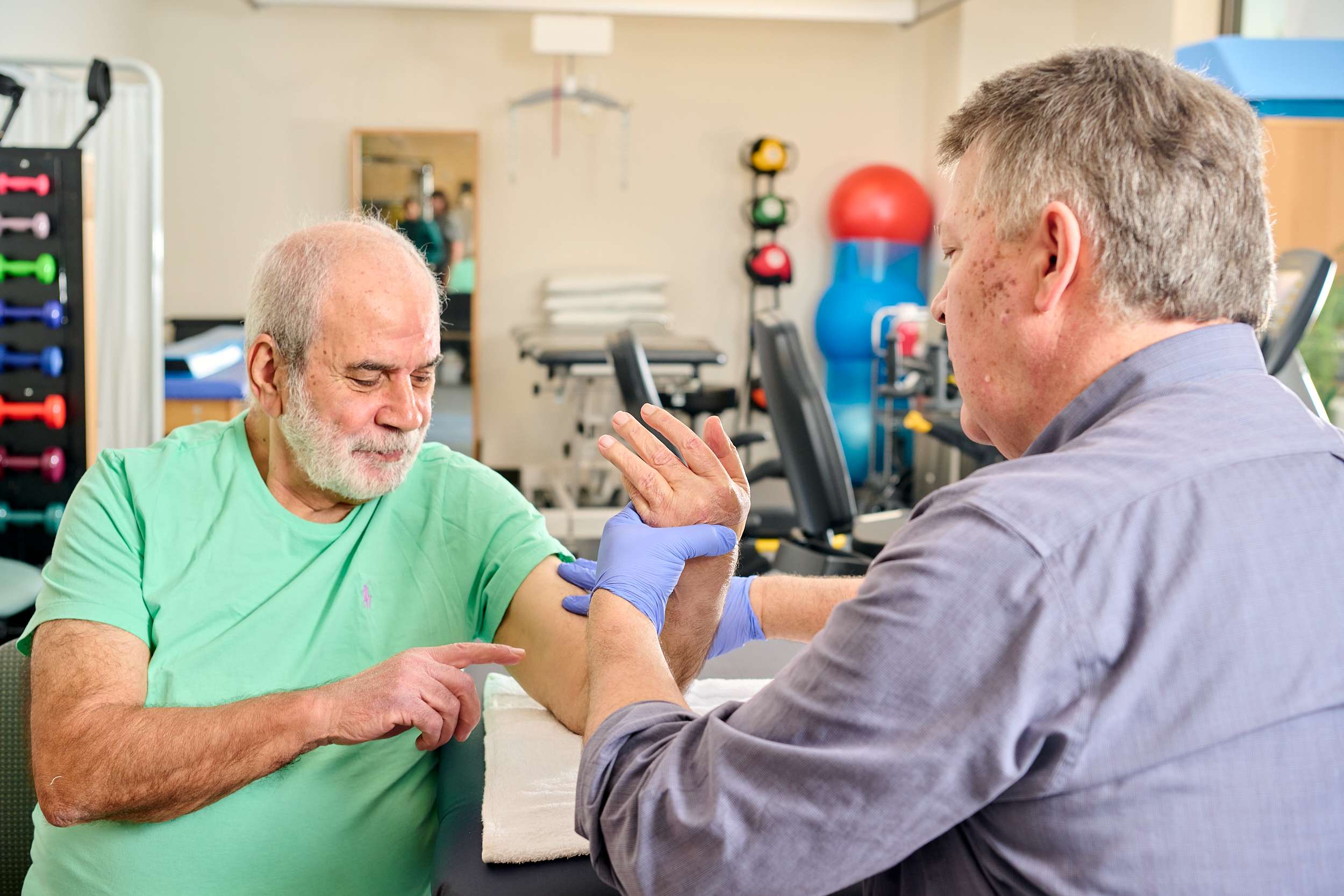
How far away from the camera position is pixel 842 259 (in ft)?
22.4

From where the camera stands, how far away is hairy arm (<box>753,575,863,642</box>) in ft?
5.06

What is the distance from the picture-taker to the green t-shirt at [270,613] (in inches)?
50.3

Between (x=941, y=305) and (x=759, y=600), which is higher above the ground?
(x=941, y=305)

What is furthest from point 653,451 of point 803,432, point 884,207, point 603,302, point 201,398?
point 884,207

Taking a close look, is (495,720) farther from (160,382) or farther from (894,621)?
(160,382)

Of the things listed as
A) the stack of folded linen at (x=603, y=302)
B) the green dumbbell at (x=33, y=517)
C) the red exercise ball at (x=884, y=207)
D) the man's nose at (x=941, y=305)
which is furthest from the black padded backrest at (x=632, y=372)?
the red exercise ball at (x=884, y=207)

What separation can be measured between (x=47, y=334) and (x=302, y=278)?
1989 mm

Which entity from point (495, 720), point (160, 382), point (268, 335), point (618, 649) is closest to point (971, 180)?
point (618, 649)

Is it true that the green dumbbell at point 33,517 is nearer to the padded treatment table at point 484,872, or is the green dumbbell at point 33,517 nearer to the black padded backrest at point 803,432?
the black padded backrest at point 803,432

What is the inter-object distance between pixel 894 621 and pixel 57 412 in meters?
2.85

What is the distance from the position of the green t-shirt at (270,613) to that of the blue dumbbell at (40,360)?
1.76m

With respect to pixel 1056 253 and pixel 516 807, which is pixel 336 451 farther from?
pixel 1056 253

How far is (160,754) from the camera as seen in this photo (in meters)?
1.20

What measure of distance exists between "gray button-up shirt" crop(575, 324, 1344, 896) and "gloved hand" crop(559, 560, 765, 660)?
2.15 ft
